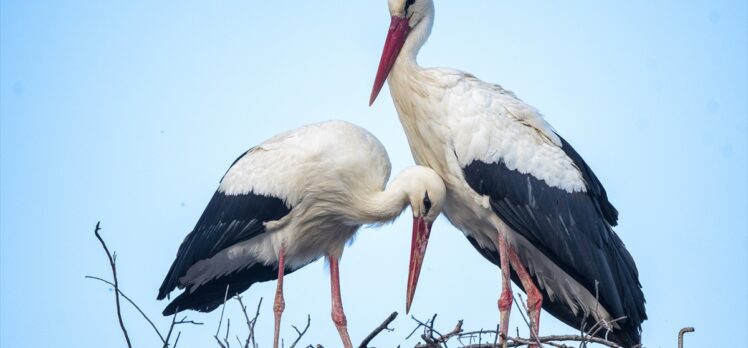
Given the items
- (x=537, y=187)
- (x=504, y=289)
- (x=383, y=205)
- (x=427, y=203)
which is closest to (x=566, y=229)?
(x=537, y=187)

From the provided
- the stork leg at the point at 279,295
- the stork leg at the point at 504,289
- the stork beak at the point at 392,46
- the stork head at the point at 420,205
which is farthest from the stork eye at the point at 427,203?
the stork leg at the point at 279,295

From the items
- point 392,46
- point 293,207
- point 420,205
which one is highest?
point 392,46

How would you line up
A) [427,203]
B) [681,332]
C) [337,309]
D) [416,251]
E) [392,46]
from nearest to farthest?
[681,332] < [427,203] < [416,251] < [392,46] < [337,309]

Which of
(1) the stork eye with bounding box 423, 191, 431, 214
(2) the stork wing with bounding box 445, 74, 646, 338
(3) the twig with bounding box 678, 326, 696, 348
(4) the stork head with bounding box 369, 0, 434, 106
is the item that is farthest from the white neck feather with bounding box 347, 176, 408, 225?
(3) the twig with bounding box 678, 326, 696, 348

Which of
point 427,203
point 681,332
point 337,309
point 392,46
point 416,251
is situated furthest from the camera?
point 337,309

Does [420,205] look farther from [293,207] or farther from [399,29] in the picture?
[399,29]

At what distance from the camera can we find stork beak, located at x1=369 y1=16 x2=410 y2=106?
6.68m

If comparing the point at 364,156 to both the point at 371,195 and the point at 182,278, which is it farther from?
the point at 182,278

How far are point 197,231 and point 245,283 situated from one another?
52 cm

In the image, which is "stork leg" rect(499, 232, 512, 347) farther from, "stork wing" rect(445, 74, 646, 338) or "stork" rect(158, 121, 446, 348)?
"stork" rect(158, 121, 446, 348)

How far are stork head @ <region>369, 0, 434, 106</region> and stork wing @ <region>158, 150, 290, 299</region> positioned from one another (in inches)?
35.2

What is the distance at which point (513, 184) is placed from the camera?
249 inches

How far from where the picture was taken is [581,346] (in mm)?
5211

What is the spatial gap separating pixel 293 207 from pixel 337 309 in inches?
28.1
